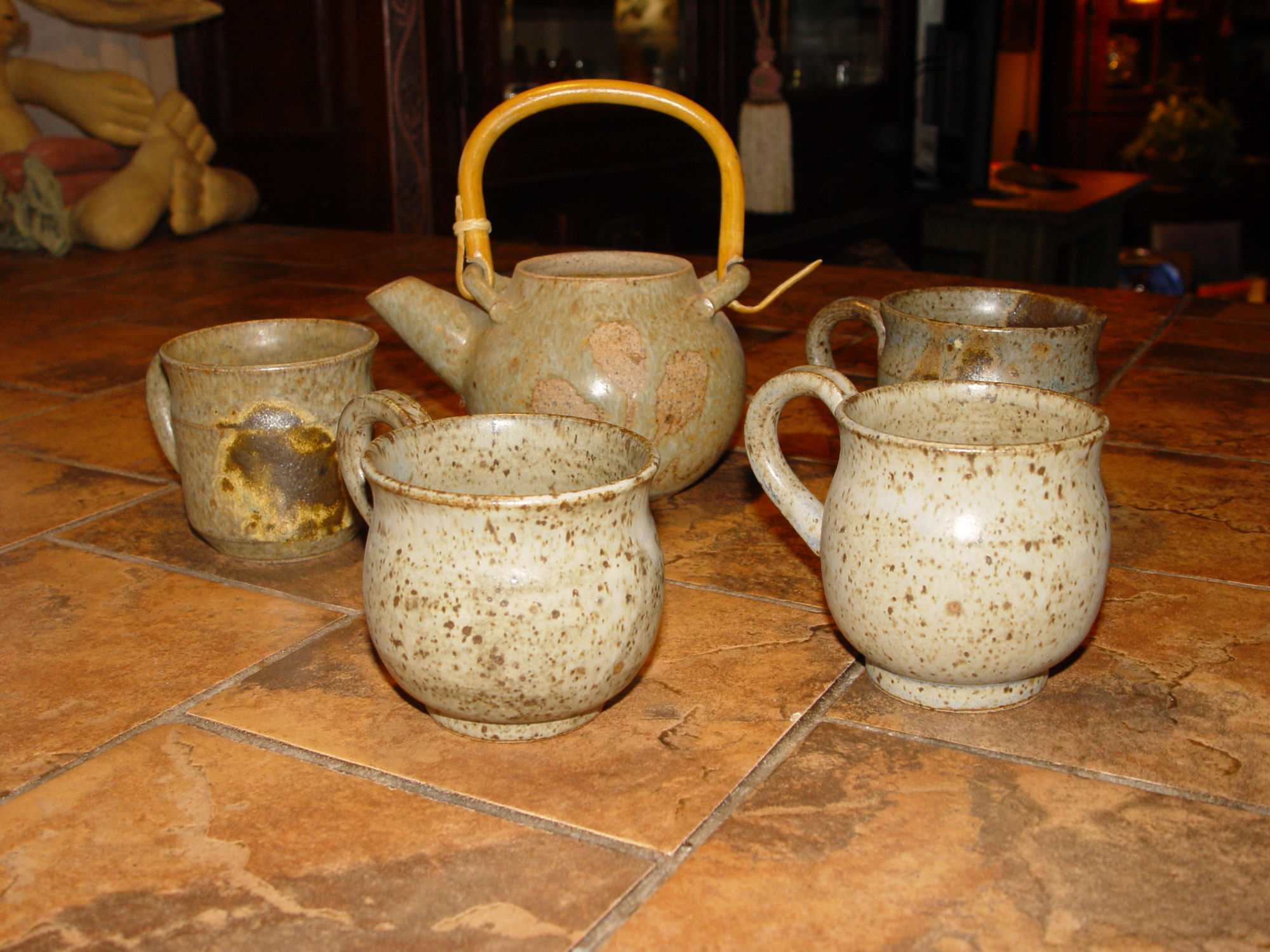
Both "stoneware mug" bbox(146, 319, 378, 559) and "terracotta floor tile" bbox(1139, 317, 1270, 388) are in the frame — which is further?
"terracotta floor tile" bbox(1139, 317, 1270, 388)

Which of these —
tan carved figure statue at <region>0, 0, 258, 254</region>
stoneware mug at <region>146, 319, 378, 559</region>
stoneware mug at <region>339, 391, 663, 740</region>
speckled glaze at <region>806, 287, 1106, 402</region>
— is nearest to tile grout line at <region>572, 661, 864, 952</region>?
stoneware mug at <region>339, 391, 663, 740</region>

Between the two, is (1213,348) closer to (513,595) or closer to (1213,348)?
(1213,348)

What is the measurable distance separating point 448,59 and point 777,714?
9.80 feet

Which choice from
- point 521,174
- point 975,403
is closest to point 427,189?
point 521,174

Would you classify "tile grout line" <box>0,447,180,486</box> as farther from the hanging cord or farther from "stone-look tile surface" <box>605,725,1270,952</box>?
"stone-look tile surface" <box>605,725,1270,952</box>

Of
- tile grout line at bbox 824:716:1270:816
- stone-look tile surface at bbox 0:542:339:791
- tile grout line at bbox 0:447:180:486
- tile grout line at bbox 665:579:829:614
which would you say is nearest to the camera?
tile grout line at bbox 824:716:1270:816

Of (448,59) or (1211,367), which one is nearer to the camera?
(1211,367)

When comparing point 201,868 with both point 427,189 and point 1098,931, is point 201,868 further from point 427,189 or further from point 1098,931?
point 427,189

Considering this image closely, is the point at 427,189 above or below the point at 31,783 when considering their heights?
above

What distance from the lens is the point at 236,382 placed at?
1081mm

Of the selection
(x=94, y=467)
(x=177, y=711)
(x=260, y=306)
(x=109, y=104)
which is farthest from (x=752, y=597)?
(x=109, y=104)

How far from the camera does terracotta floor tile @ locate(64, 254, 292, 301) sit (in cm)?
246

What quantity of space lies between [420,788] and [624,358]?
485 millimetres

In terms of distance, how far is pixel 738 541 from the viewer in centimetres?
119
